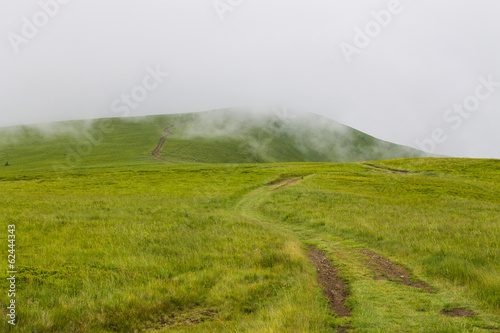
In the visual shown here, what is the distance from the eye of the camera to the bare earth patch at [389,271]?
34.7 ft

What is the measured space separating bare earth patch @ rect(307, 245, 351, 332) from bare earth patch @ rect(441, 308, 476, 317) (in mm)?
2892

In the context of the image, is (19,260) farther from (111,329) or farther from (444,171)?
(444,171)

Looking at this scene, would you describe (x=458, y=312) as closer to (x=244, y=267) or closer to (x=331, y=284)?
(x=331, y=284)

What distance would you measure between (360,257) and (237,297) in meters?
7.83

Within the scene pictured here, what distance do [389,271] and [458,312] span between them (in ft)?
12.5

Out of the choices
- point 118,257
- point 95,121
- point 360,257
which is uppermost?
point 95,121

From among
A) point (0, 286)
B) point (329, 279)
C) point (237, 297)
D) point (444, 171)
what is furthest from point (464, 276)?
point (444, 171)

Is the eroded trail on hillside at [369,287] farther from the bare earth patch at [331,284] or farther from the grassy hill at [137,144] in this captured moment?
the grassy hill at [137,144]

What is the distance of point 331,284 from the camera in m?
10.4

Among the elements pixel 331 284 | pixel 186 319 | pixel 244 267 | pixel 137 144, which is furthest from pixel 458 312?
pixel 137 144

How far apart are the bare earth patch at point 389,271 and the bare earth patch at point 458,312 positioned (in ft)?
5.14

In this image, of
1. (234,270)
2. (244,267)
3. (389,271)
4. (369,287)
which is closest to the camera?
(369,287)

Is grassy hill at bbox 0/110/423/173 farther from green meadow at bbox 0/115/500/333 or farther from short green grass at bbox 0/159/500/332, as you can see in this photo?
short green grass at bbox 0/159/500/332

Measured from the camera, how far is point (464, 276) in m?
10.6
